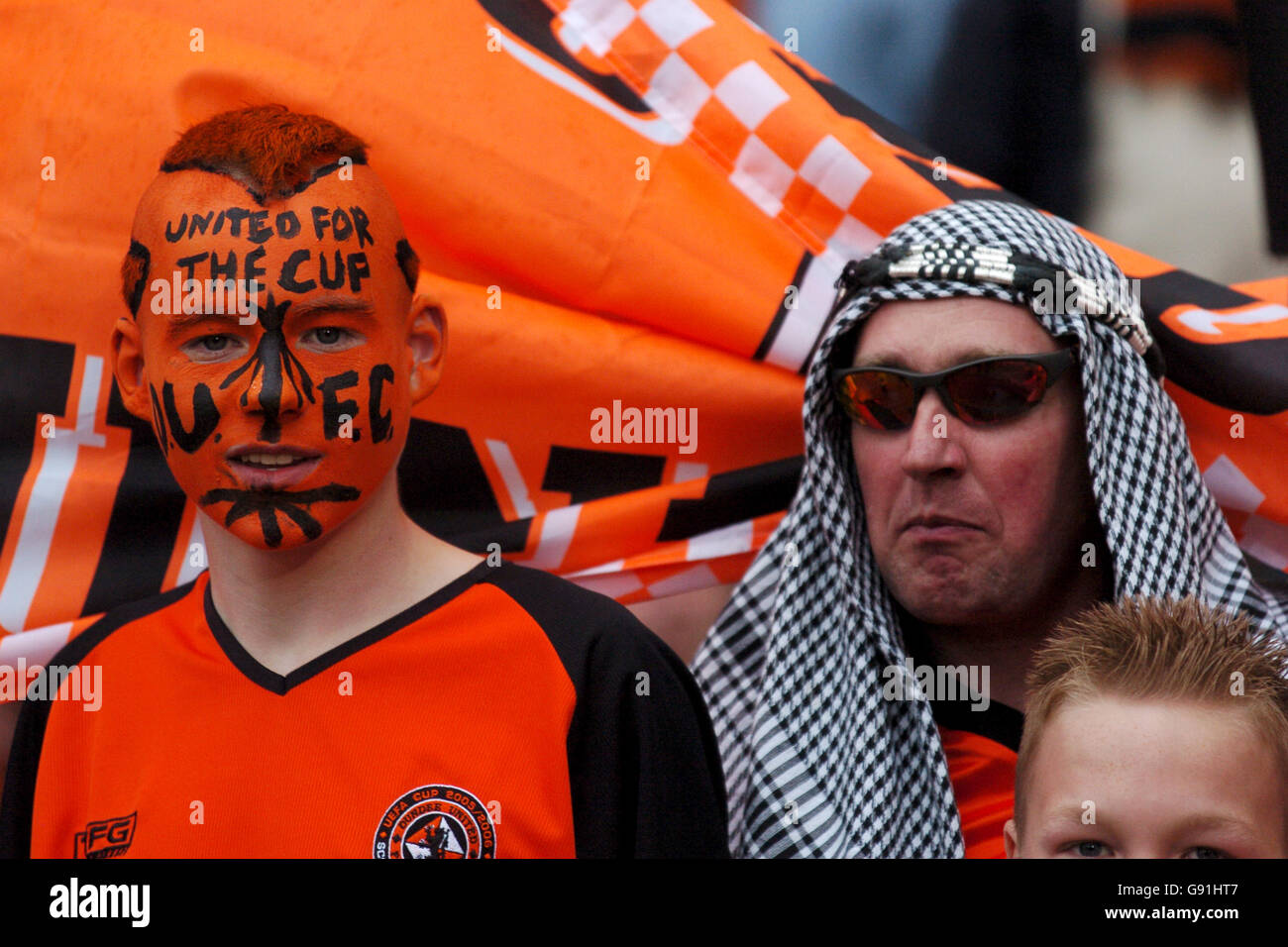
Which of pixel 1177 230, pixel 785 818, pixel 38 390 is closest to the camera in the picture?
pixel 785 818

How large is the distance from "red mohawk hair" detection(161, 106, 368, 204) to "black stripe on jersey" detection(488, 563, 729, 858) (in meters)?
0.57

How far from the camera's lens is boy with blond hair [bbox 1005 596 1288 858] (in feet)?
4.99

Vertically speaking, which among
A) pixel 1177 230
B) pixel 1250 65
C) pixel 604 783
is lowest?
pixel 604 783

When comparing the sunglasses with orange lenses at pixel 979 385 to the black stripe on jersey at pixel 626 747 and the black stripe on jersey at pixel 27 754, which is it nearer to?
the black stripe on jersey at pixel 626 747

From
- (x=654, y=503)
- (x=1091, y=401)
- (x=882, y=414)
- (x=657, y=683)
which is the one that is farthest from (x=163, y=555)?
(x=1091, y=401)

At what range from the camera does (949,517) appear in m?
2.07

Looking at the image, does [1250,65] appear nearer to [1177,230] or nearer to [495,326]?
[1177,230]

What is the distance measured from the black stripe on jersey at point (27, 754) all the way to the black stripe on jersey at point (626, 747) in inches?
23.1

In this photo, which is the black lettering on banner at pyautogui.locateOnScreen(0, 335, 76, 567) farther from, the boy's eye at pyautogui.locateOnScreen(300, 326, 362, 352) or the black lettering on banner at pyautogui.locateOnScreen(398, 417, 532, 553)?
the boy's eye at pyautogui.locateOnScreen(300, 326, 362, 352)

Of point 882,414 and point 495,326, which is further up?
point 495,326

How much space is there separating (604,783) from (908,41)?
1.52 m

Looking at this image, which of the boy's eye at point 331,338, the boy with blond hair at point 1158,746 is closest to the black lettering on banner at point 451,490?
the boy's eye at point 331,338

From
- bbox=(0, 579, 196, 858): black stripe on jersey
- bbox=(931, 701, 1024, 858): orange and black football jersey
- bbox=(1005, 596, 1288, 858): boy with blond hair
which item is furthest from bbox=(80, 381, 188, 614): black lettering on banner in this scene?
bbox=(1005, 596, 1288, 858): boy with blond hair
